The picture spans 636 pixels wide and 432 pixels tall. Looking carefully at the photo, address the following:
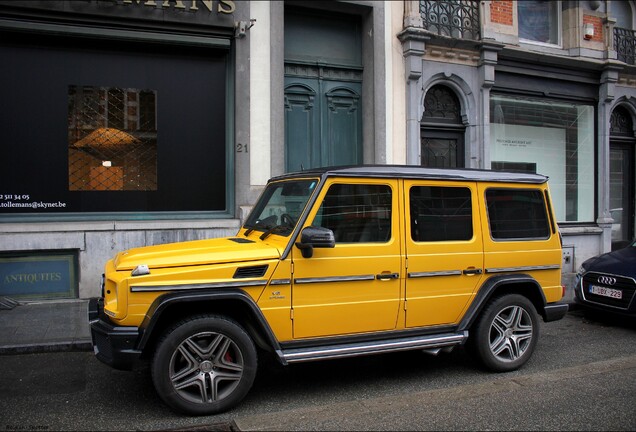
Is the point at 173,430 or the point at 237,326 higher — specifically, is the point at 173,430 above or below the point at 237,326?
below

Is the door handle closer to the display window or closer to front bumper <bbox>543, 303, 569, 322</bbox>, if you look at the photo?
front bumper <bbox>543, 303, 569, 322</bbox>

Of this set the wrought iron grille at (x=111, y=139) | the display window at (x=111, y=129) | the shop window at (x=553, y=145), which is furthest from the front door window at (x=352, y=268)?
the shop window at (x=553, y=145)

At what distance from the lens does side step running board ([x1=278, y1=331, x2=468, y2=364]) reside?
4.43 m

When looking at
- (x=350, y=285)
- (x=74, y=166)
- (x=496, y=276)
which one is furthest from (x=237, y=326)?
(x=74, y=166)

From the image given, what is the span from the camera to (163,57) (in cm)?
916

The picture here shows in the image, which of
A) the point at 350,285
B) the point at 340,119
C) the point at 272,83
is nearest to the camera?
the point at 350,285

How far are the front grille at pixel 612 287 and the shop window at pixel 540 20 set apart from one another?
22.3 ft

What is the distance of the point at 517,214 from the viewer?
5547mm

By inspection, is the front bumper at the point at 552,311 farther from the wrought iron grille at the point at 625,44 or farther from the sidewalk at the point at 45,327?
the wrought iron grille at the point at 625,44

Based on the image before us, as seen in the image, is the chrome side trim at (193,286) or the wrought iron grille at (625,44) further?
the wrought iron grille at (625,44)

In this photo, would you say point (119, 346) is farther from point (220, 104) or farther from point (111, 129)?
point (220, 104)

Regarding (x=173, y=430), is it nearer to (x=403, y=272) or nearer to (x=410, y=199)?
(x=403, y=272)

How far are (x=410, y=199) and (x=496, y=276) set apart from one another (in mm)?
1241

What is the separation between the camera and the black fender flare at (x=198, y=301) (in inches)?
160
